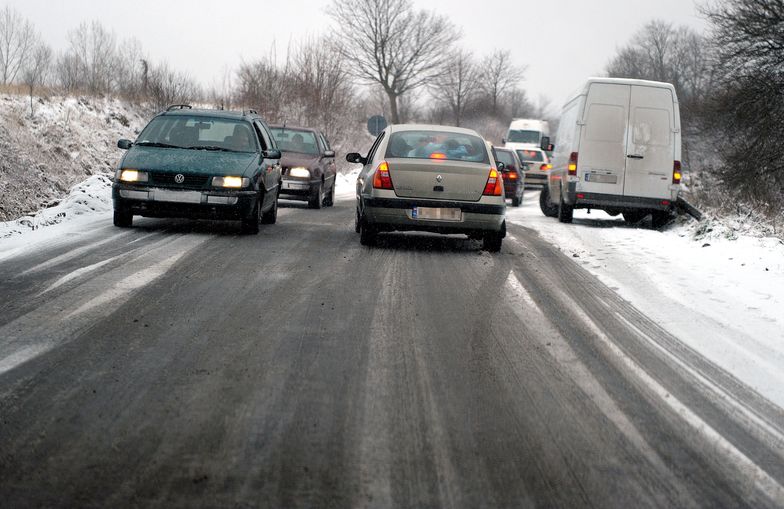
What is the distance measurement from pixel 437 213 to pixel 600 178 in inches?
249

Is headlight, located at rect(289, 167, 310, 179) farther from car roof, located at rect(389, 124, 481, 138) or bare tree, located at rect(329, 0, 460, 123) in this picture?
bare tree, located at rect(329, 0, 460, 123)

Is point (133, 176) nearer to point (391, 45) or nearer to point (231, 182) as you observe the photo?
point (231, 182)

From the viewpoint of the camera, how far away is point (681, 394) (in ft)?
16.5

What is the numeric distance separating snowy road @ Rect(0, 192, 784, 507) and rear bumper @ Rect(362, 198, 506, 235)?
2340 millimetres

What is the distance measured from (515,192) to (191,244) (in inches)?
621

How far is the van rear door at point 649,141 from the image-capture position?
16016 mm

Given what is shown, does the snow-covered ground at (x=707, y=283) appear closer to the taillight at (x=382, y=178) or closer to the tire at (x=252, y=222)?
the taillight at (x=382, y=178)

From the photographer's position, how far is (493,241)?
37.4ft

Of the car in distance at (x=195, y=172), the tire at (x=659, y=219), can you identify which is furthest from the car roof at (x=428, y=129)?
the tire at (x=659, y=219)

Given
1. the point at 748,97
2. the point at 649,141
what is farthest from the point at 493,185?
the point at 748,97

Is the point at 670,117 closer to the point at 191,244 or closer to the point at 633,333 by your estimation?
the point at 191,244

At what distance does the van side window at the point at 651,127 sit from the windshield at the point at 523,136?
96.1 ft

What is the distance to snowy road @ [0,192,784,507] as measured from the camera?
3.47m

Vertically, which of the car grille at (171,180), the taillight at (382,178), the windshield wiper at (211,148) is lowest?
the car grille at (171,180)
